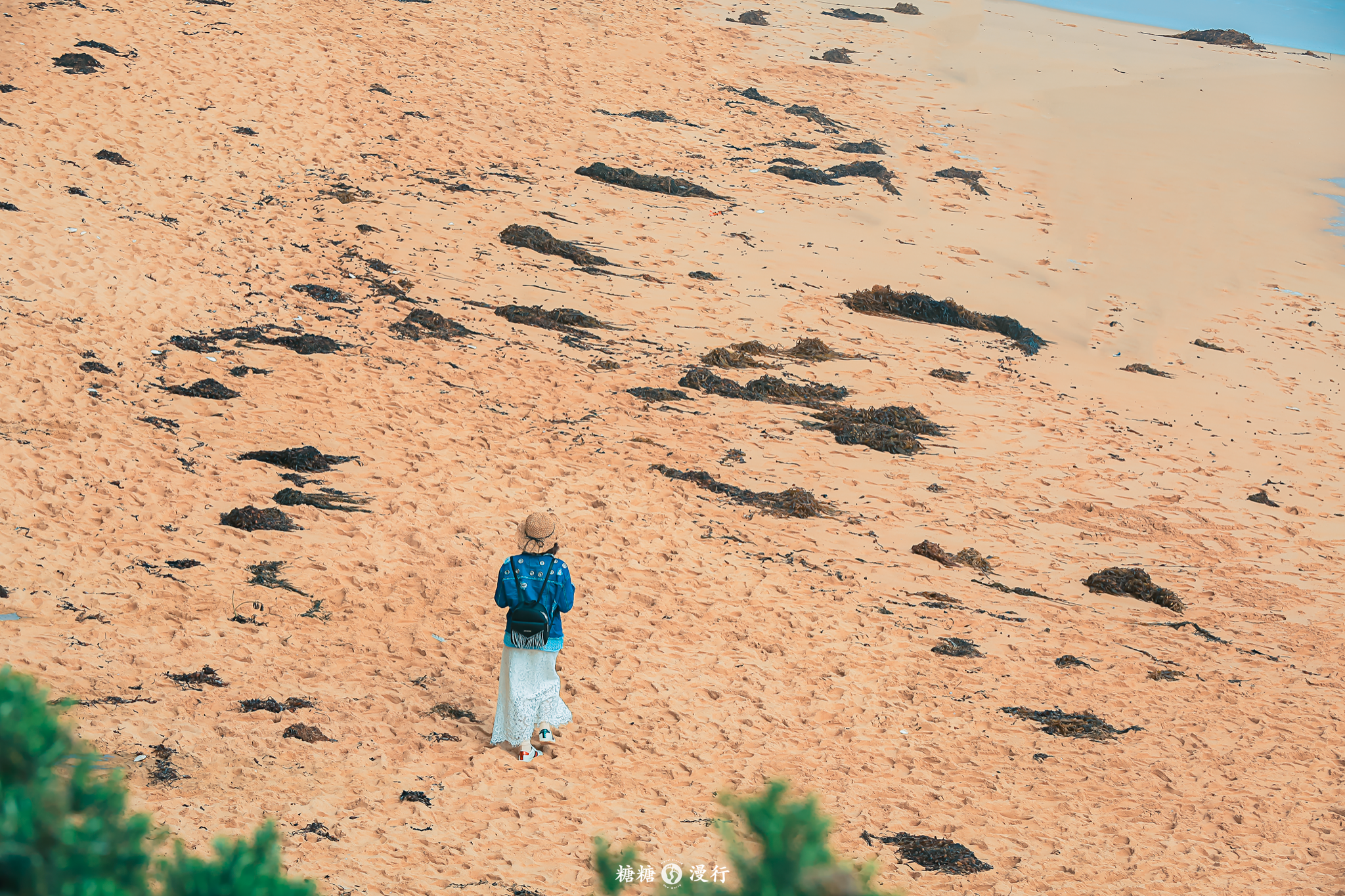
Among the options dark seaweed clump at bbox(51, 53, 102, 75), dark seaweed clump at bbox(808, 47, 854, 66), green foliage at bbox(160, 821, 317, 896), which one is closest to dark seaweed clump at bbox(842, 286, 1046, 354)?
dark seaweed clump at bbox(51, 53, 102, 75)

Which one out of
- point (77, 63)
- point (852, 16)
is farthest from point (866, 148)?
point (77, 63)

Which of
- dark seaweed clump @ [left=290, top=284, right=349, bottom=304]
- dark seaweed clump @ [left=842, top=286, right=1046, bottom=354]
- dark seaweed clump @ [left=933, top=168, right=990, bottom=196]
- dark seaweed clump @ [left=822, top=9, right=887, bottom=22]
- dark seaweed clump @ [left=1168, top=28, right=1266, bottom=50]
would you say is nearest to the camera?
dark seaweed clump @ [left=290, top=284, right=349, bottom=304]

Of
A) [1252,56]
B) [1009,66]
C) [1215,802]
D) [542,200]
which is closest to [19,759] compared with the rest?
[1215,802]

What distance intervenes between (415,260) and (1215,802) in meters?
10.9

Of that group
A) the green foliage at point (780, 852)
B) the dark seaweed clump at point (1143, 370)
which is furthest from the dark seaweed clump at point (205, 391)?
the dark seaweed clump at point (1143, 370)

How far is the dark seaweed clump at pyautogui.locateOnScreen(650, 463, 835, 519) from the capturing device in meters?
10.2

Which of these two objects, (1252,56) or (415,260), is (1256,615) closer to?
(415,260)

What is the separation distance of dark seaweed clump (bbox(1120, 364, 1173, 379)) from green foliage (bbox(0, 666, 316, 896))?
1400 cm

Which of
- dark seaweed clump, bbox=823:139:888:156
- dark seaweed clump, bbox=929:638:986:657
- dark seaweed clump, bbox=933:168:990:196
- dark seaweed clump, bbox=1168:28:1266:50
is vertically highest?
dark seaweed clump, bbox=1168:28:1266:50

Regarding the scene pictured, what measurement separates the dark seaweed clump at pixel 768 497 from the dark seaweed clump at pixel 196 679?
15.7 feet

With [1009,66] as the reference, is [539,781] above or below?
below

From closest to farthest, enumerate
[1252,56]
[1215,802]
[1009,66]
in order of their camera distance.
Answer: [1215,802] → [1009,66] → [1252,56]

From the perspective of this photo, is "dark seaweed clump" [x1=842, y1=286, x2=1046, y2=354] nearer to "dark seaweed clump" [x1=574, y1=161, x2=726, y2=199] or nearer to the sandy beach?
the sandy beach

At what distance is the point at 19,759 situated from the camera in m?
2.07
